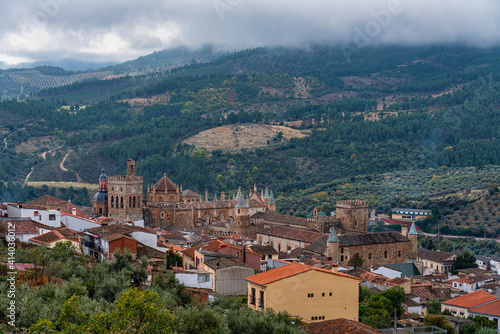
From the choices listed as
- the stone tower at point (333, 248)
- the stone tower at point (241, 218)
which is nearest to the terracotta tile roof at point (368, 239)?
the stone tower at point (333, 248)

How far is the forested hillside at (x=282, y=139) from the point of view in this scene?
92.5m

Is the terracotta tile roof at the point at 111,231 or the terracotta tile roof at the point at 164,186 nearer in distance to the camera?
the terracotta tile roof at the point at 111,231

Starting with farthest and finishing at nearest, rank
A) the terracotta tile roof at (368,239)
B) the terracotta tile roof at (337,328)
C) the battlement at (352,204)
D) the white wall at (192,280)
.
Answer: the battlement at (352,204) < the terracotta tile roof at (368,239) < the white wall at (192,280) < the terracotta tile roof at (337,328)

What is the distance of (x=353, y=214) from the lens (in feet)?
177

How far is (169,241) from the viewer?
130 ft

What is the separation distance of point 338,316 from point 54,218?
1591 centimetres

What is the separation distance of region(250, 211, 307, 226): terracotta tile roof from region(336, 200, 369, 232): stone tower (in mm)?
3114

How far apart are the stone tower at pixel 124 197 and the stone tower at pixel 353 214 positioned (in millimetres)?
17028

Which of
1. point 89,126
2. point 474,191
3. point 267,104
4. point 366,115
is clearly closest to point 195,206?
point 474,191

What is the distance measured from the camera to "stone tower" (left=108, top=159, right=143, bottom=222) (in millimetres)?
56406

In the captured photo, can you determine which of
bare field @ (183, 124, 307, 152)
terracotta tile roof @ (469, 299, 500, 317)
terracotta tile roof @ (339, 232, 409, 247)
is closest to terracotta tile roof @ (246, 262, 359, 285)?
terracotta tile roof @ (469, 299, 500, 317)

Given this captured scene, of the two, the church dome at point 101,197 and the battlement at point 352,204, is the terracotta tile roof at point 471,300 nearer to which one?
the battlement at point 352,204

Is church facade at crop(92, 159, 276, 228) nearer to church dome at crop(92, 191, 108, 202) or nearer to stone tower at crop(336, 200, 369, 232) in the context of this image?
church dome at crop(92, 191, 108, 202)

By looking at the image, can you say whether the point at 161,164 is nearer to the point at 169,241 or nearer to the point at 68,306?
the point at 169,241
